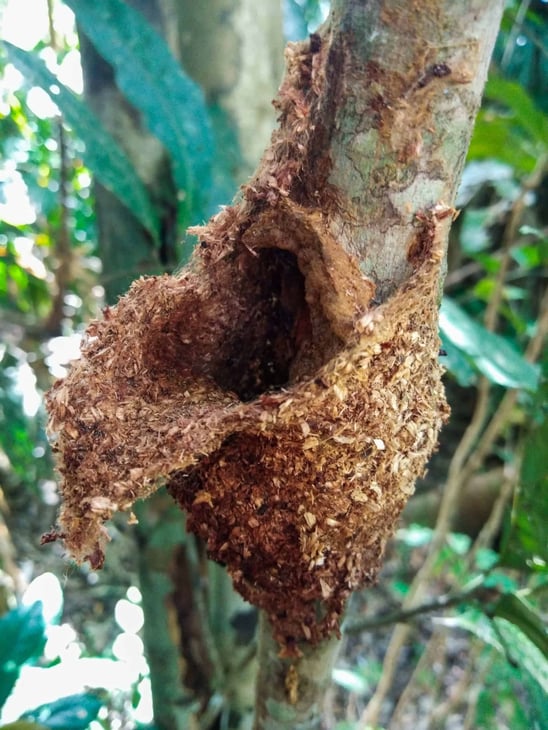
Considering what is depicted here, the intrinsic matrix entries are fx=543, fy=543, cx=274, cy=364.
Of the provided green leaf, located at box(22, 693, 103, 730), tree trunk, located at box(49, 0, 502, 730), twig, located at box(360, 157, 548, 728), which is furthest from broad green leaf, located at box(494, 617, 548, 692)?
green leaf, located at box(22, 693, 103, 730)

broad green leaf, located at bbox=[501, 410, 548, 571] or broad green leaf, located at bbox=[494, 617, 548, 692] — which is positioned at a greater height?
broad green leaf, located at bbox=[501, 410, 548, 571]

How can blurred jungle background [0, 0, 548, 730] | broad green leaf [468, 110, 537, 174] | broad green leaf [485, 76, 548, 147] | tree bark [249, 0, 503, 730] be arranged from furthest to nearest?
broad green leaf [468, 110, 537, 174]
broad green leaf [485, 76, 548, 147]
blurred jungle background [0, 0, 548, 730]
tree bark [249, 0, 503, 730]

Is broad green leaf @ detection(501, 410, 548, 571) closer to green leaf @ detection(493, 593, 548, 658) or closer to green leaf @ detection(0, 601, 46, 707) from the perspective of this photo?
green leaf @ detection(493, 593, 548, 658)

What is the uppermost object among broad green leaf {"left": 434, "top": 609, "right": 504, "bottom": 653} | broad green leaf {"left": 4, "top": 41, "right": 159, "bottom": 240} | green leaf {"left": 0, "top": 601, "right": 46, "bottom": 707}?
broad green leaf {"left": 4, "top": 41, "right": 159, "bottom": 240}

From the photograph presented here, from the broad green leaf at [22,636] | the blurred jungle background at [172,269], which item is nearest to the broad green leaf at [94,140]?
the blurred jungle background at [172,269]

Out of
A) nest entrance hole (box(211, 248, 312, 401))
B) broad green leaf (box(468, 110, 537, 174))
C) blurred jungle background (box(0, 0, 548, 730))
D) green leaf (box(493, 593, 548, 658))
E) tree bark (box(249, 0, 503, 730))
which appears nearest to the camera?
tree bark (box(249, 0, 503, 730))

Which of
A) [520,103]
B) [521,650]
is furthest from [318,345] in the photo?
[520,103]

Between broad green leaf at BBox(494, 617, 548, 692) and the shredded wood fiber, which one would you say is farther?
broad green leaf at BBox(494, 617, 548, 692)
